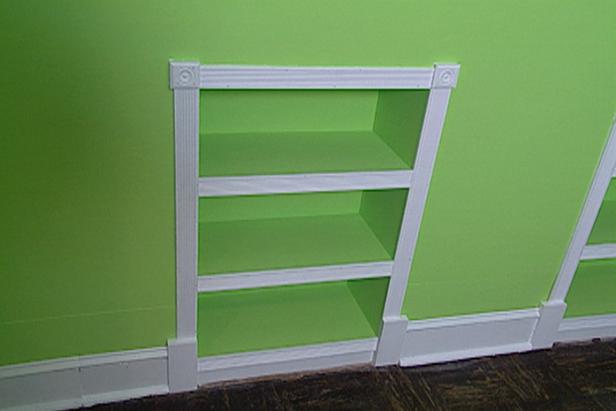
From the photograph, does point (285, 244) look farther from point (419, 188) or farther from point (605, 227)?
point (605, 227)

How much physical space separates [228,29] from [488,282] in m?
1.30

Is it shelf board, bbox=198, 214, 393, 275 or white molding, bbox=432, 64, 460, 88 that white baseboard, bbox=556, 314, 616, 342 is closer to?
shelf board, bbox=198, 214, 393, 275

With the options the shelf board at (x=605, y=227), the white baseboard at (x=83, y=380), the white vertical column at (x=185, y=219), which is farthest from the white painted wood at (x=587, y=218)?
the white baseboard at (x=83, y=380)

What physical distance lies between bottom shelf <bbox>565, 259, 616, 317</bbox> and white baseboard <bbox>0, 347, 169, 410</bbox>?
1.59 metres

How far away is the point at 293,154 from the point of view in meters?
1.86

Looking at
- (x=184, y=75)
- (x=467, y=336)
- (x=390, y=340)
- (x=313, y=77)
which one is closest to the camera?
(x=184, y=75)

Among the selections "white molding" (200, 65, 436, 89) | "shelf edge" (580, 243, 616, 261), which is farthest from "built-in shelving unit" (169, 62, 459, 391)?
"shelf edge" (580, 243, 616, 261)

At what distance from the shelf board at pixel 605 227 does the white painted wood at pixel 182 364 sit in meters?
1.50

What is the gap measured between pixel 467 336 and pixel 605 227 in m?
0.69

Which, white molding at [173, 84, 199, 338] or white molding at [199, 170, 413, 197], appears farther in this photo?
white molding at [199, 170, 413, 197]

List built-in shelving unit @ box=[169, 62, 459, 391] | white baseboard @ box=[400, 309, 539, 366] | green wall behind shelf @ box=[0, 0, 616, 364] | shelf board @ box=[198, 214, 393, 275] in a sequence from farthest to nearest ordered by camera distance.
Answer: white baseboard @ box=[400, 309, 539, 366], shelf board @ box=[198, 214, 393, 275], built-in shelving unit @ box=[169, 62, 459, 391], green wall behind shelf @ box=[0, 0, 616, 364]

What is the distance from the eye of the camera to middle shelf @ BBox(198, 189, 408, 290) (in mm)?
1951

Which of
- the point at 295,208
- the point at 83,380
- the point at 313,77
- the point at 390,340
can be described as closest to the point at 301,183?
the point at 313,77

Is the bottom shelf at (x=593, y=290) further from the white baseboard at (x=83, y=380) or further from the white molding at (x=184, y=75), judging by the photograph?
the white molding at (x=184, y=75)
